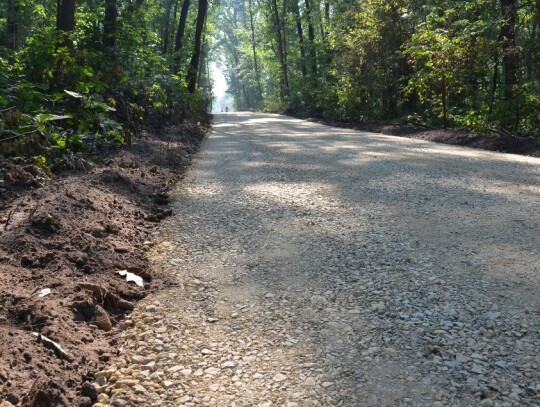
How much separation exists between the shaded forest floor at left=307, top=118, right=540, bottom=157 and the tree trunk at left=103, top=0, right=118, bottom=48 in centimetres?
787

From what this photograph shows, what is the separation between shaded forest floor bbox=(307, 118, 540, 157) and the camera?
Answer: 9.77m

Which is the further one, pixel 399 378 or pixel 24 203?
pixel 24 203

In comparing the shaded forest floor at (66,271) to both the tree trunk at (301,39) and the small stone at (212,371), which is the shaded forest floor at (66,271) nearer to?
the small stone at (212,371)

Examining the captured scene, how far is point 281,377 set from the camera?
240cm

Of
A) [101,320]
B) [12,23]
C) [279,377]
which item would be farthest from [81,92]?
[12,23]

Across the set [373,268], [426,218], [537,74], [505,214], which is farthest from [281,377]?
[537,74]

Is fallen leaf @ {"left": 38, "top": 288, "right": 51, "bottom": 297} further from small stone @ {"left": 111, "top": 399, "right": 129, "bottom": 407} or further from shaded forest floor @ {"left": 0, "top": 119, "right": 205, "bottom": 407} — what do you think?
small stone @ {"left": 111, "top": 399, "right": 129, "bottom": 407}

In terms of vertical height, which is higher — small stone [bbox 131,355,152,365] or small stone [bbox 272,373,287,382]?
small stone [bbox 131,355,152,365]

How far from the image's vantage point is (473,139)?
11.2 metres

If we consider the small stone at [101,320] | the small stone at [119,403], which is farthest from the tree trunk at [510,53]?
the small stone at [119,403]

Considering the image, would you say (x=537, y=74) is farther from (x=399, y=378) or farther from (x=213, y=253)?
(x=399, y=378)

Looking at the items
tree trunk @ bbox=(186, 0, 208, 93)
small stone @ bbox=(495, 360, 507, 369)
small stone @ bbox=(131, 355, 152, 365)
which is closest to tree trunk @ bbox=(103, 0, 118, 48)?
tree trunk @ bbox=(186, 0, 208, 93)

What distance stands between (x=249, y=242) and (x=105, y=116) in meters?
4.26

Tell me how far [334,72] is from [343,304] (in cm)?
1858
